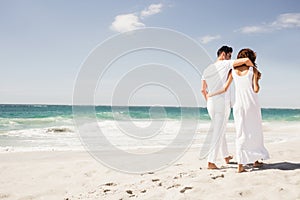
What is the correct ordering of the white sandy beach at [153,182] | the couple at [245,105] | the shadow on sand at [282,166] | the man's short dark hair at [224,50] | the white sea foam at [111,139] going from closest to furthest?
the white sandy beach at [153,182]
the couple at [245,105]
the shadow on sand at [282,166]
the man's short dark hair at [224,50]
the white sea foam at [111,139]

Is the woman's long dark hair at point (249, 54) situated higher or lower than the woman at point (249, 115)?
higher

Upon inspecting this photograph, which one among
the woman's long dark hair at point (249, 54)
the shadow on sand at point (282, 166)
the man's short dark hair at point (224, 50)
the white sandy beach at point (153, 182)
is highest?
the man's short dark hair at point (224, 50)

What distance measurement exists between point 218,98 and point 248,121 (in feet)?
1.98

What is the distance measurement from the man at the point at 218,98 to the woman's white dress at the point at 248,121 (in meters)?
0.32

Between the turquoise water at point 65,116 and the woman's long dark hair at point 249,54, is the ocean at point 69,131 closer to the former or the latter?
the turquoise water at point 65,116

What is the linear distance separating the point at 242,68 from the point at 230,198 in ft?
6.78

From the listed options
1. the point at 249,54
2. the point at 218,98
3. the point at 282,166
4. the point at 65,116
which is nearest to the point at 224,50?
the point at 249,54

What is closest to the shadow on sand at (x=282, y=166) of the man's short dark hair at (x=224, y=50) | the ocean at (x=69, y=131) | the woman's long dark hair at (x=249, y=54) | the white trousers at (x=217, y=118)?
the white trousers at (x=217, y=118)

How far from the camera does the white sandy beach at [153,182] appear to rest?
3.71 metres

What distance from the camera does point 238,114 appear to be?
15.2 feet

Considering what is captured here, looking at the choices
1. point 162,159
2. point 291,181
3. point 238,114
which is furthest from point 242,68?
point 162,159

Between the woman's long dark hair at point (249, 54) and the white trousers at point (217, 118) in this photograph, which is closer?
the woman's long dark hair at point (249, 54)

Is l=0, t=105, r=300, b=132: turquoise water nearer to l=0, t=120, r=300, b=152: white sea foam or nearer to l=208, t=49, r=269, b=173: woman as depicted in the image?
l=0, t=120, r=300, b=152: white sea foam

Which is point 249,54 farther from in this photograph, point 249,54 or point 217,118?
point 217,118
